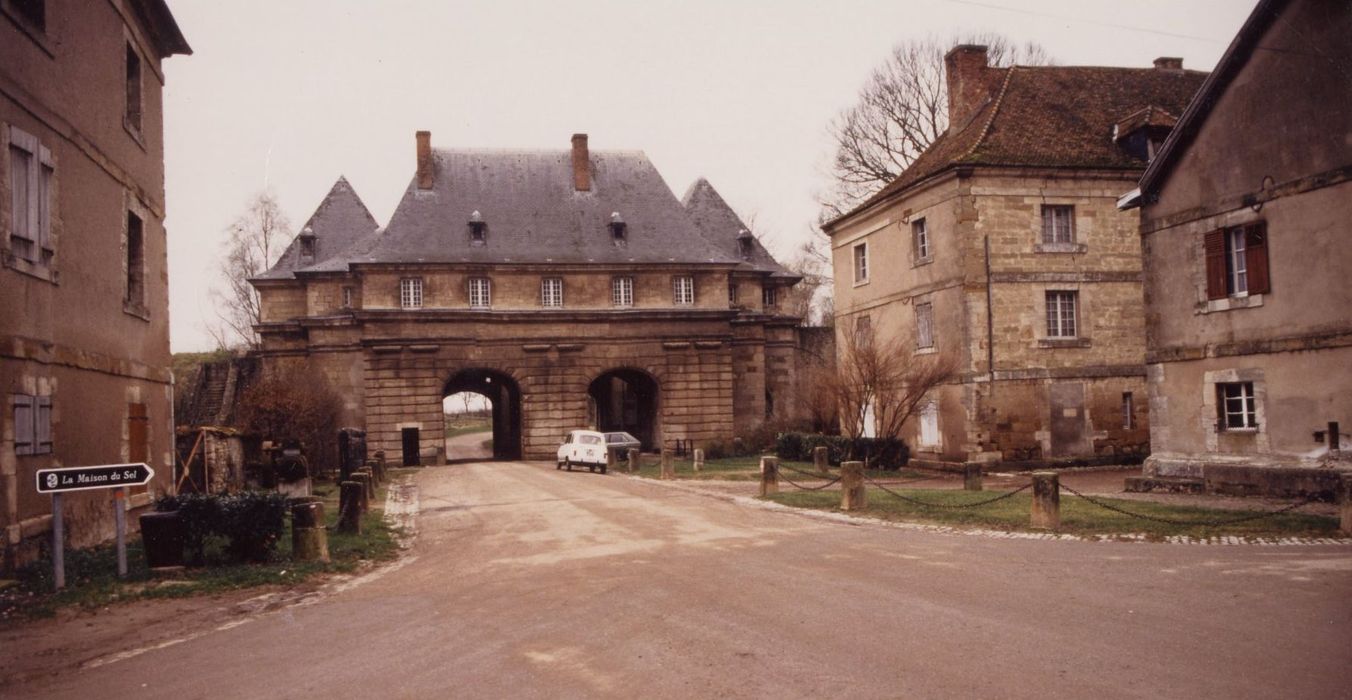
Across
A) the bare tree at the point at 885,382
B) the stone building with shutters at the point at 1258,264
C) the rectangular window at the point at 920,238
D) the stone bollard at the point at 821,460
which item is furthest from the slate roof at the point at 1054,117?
the stone bollard at the point at 821,460

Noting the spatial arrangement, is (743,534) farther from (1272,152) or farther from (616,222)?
(616,222)

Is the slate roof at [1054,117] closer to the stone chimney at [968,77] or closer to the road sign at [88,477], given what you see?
the stone chimney at [968,77]

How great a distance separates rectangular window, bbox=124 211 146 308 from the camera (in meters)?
16.6

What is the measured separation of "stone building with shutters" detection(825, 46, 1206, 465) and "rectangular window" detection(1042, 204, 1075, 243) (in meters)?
0.03

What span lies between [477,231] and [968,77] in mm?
21226

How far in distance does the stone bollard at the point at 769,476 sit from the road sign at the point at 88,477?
12464mm

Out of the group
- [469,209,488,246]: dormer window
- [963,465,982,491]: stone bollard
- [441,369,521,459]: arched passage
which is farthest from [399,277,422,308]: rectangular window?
[963,465,982,491]: stone bollard

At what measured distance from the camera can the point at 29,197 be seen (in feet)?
38.9

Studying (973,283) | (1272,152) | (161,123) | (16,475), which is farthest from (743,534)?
(973,283)

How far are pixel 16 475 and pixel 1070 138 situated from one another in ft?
82.3

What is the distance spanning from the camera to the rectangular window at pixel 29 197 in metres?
11.5

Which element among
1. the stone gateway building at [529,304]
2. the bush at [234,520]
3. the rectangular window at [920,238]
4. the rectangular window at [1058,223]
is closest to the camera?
the bush at [234,520]

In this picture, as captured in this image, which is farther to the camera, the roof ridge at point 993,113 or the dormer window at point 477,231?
the dormer window at point 477,231

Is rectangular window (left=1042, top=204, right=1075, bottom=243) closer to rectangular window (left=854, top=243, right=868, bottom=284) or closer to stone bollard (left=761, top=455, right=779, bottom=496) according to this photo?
rectangular window (left=854, top=243, right=868, bottom=284)
